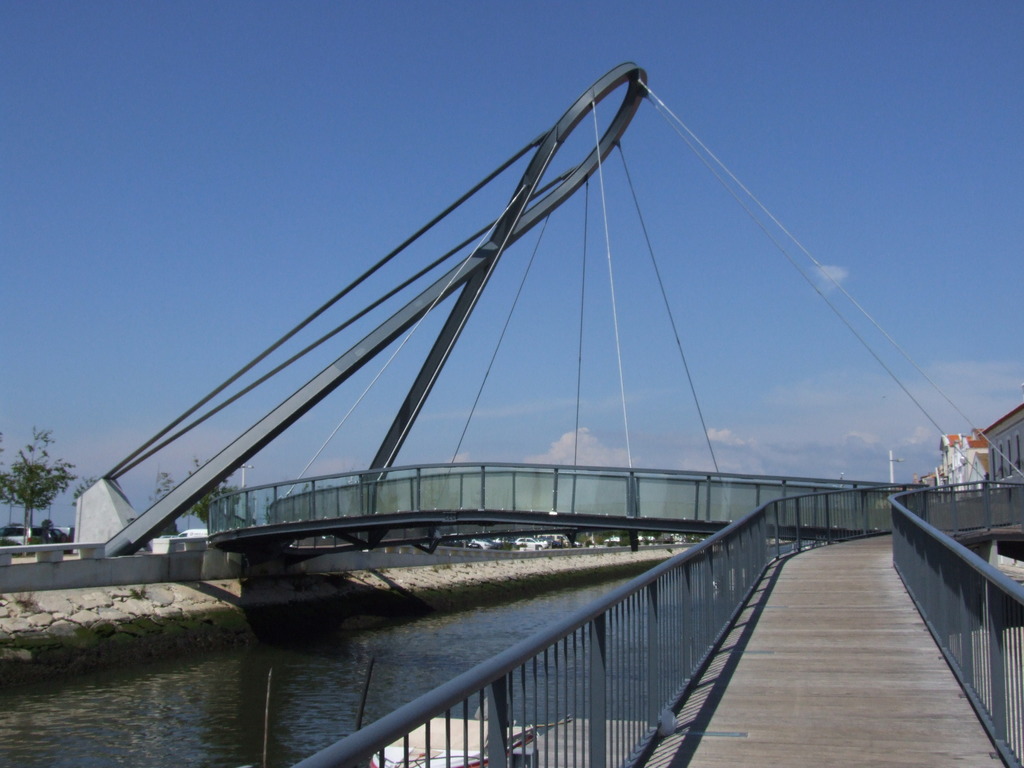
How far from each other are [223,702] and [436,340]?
1319cm

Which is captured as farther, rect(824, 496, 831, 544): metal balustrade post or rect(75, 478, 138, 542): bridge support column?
rect(75, 478, 138, 542): bridge support column

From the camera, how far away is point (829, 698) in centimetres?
784

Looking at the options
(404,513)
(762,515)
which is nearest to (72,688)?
(404,513)

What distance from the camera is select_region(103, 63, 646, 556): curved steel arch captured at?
30234 millimetres

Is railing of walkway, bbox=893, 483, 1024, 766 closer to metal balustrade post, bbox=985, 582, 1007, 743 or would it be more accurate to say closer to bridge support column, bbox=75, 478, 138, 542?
metal balustrade post, bbox=985, 582, 1007, 743

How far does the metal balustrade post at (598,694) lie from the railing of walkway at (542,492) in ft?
61.4

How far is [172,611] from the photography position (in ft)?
99.5

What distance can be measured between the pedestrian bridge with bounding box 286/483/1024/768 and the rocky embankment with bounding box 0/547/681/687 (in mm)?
17519

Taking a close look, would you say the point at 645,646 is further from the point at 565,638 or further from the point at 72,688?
the point at 72,688

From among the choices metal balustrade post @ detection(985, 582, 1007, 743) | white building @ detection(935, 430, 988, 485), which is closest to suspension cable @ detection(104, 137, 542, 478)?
metal balustrade post @ detection(985, 582, 1007, 743)

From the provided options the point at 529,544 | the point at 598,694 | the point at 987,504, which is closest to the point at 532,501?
the point at 987,504

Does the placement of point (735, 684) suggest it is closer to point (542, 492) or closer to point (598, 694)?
point (598, 694)

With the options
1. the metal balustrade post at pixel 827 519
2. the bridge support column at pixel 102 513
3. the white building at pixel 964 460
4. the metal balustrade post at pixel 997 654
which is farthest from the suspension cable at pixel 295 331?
the white building at pixel 964 460

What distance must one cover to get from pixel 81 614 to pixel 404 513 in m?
8.58
